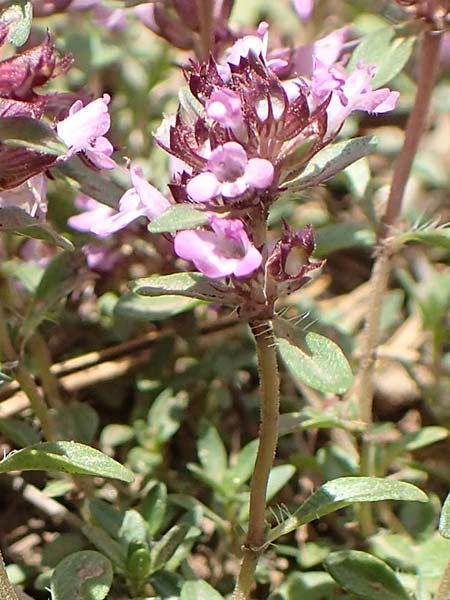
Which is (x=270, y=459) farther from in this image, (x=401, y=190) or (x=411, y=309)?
(x=411, y=309)

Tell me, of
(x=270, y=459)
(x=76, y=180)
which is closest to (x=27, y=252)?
(x=76, y=180)

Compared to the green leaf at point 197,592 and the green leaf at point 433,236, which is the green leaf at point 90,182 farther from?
the green leaf at point 197,592

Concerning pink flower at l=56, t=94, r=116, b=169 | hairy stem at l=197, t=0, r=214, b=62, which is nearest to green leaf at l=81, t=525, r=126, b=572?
pink flower at l=56, t=94, r=116, b=169

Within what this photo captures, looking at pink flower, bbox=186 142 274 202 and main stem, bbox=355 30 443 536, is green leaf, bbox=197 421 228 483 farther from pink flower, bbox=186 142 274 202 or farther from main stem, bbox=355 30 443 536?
pink flower, bbox=186 142 274 202

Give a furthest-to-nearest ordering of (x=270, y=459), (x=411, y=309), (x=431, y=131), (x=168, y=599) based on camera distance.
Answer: (x=431, y=131) → (x=411, y=309) → (x=168, y=599) → (x=270, y=459)

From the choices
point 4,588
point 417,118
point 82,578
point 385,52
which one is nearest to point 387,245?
point 417,118

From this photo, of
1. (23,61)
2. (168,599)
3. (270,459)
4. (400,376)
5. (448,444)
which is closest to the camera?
(23,61)

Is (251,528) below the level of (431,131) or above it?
above
